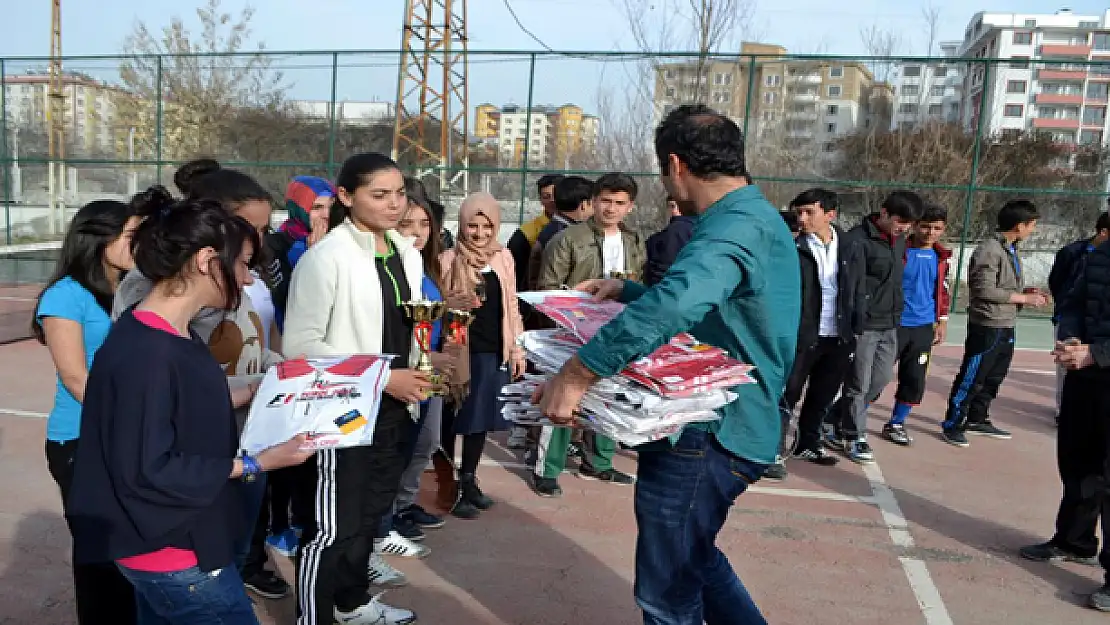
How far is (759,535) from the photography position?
4754 mm

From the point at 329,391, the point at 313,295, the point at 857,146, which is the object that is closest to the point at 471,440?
the point at 313,295

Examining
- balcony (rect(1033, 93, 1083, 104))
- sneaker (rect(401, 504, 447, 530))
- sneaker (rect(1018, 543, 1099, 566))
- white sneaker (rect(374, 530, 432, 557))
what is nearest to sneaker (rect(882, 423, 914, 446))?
sneaker (rect(1018, 543, 1099, 566))

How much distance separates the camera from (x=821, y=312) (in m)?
6.03

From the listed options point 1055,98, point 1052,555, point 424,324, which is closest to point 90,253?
point 424,324

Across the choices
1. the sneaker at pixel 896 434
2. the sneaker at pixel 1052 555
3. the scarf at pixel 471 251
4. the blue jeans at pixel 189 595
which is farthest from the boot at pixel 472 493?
the sneaker at pixel 896 434

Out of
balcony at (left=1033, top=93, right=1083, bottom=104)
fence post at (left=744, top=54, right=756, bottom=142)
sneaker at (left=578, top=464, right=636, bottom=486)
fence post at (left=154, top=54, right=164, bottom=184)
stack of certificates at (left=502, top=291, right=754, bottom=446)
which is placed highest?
balcony at (left=1033, top=93, right=1083, bottom=104)

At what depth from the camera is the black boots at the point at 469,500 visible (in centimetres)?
485

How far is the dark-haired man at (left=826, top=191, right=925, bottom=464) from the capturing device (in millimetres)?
6180

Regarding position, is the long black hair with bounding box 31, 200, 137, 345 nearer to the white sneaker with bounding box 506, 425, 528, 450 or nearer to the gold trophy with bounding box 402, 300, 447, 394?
the gold trophy with bounding box 402, 300, 447, 394

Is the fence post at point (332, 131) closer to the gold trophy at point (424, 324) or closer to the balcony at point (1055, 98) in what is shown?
the gold trophy at point (424, 324)

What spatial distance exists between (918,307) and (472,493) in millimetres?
4053

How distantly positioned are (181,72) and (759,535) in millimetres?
14824

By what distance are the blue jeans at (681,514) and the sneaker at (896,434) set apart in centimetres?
485

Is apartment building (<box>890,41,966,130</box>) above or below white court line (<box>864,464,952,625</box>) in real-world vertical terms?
above
